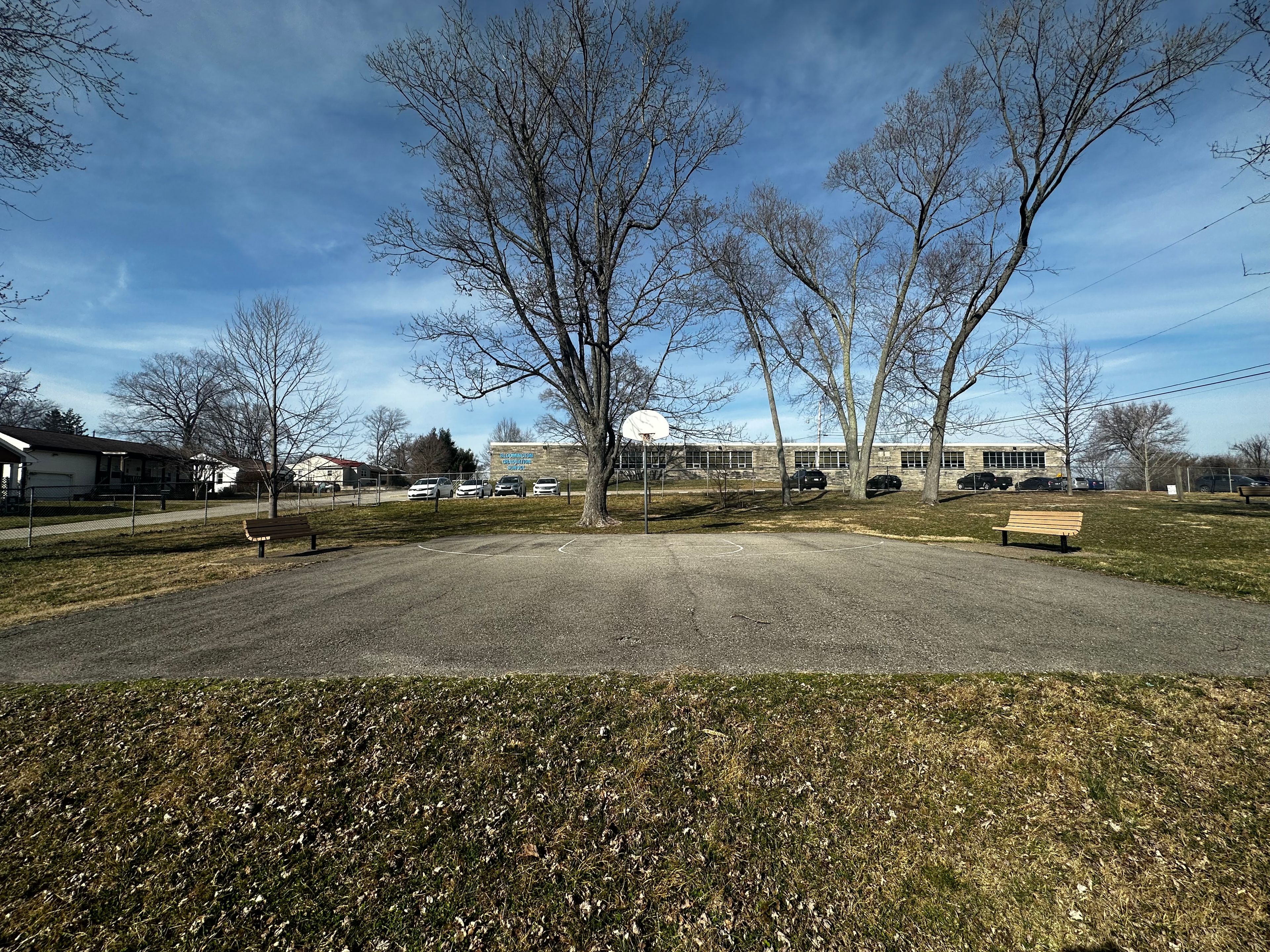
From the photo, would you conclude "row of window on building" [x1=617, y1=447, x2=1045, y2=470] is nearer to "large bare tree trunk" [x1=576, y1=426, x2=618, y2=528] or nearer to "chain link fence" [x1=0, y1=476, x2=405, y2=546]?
"chain link fence" [x1=0, y1=476, x2=405, y2=546]

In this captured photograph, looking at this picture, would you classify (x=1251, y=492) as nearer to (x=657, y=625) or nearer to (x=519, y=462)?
(x=657, y=625)

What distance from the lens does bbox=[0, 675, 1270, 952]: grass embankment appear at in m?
2.43

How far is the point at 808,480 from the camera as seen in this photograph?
140 ft

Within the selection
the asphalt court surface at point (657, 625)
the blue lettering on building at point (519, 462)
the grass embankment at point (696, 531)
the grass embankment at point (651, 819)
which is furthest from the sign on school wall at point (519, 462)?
the grass embankment at point (651, 819)

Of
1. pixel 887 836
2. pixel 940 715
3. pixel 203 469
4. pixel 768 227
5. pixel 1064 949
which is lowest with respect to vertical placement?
pixel 1064 949

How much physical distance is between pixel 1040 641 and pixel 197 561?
539 inches

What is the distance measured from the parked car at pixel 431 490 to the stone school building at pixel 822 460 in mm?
9797

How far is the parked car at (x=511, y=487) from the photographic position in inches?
1511

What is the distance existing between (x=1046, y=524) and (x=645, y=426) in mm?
10932

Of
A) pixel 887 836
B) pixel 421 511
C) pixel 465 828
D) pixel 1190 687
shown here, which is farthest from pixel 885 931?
pixel 421 511

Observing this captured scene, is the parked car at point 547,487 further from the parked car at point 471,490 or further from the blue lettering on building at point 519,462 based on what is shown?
the blue lettering on building at point 519,462

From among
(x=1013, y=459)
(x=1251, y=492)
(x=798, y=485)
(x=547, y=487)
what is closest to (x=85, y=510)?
(x=547, y=487)

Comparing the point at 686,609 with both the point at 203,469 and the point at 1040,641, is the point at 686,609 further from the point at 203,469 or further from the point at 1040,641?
the point at 203,469

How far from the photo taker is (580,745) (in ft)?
11.2
